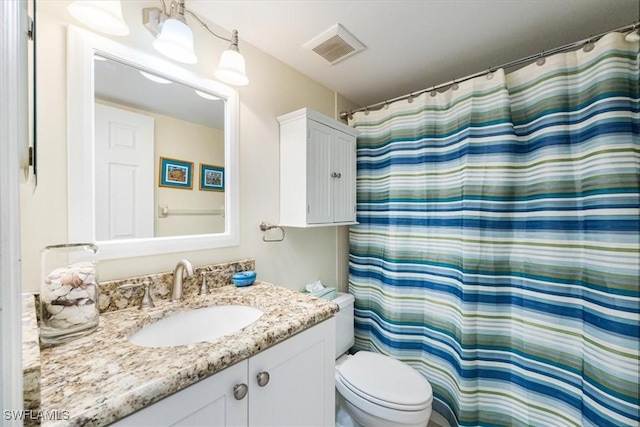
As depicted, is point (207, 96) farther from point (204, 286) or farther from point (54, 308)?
point (54, 308)

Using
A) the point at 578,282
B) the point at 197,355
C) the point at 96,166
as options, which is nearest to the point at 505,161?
the point at 578,282

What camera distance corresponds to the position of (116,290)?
90 cm

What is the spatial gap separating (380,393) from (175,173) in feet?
4.45

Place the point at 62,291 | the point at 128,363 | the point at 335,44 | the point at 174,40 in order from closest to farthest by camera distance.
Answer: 1. the point at 128,363
2. the point at 62,291
3. the point at 174,40
4. the point at 335,44

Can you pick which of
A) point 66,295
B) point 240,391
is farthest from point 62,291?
point 240,391

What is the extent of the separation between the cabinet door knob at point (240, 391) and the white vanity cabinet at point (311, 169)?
834mm

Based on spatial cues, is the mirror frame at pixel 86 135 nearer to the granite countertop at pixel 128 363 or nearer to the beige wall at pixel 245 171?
the beige wall at pixel 245 171

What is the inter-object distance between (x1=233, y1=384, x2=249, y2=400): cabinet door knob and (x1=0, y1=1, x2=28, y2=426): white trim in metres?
0.45

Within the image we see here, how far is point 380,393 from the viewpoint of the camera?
1.20 m

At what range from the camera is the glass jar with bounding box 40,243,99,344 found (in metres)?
0.69

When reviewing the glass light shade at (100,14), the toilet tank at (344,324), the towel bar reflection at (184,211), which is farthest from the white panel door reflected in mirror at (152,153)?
the toilet tank at (344,324)

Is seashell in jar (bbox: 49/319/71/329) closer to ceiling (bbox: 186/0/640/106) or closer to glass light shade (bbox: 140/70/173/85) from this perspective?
glass light shade (bbox: 140/70/173/85)


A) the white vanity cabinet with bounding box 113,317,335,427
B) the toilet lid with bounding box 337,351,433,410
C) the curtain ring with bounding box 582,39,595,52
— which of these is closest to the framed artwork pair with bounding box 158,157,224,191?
the white vanity cabinet with bounding box 113,317,335,427

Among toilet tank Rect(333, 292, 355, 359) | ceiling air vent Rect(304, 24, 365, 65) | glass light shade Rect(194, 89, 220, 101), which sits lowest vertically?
toilet tank Rect(333, 292, 355, 359)
